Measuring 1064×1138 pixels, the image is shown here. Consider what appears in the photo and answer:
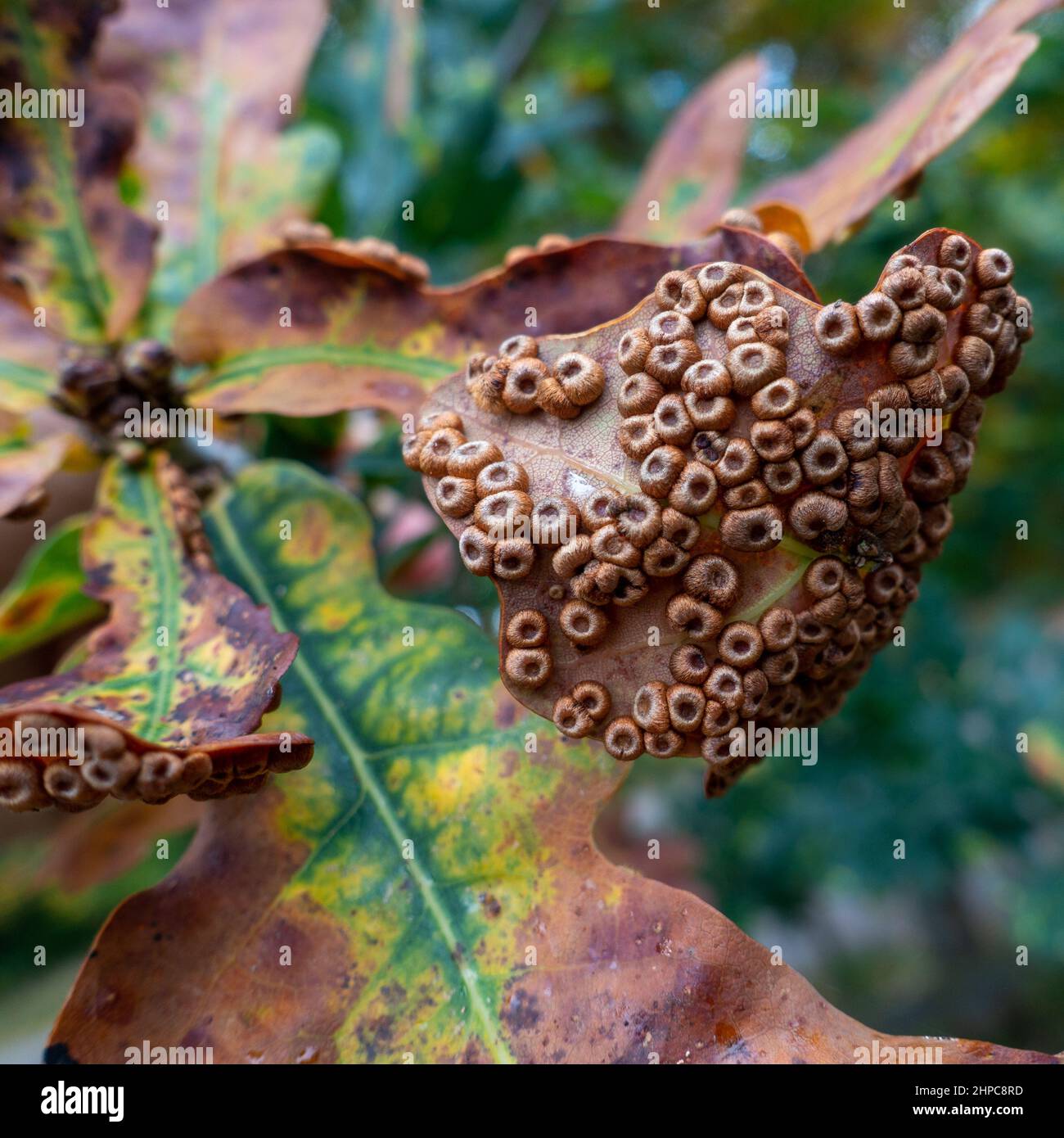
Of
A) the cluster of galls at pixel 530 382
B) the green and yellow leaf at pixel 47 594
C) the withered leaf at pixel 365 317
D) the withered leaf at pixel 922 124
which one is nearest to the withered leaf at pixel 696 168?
the withered leaf at pixel 922 124

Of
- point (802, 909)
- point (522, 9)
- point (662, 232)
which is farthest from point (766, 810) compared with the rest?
point (522, 9)

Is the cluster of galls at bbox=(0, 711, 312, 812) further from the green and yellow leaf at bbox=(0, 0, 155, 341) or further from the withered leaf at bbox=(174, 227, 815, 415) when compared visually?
the green and yellow leaf at bbox=(0, 0, 155, 341)

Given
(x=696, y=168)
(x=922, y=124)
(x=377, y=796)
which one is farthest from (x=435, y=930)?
(x=696, y=168)

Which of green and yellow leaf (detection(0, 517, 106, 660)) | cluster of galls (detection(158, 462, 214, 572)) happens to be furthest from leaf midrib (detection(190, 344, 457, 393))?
green and yellow leaf (detection(0, 517, 106, 660))

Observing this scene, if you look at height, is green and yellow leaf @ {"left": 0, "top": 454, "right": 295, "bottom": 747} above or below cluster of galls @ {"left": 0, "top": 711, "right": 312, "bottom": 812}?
above

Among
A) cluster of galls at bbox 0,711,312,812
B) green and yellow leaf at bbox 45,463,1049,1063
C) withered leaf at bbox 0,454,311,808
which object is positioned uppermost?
withered leaf at bbox 0,454,311,808

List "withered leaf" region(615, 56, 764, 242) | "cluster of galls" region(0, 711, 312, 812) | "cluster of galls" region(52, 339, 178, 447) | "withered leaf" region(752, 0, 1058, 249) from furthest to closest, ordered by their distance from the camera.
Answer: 1. "withered leaf" region(615, 56, 764, 242)
2. "cluster of galls" region(52, 339, 178, 447)
3. "withered leaf" region(752, 0, 1058, 249)
4. "cluster of galls" region(0, 711, 312, 812)
